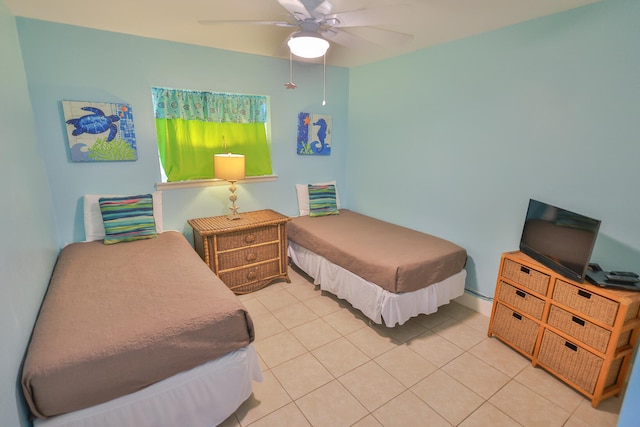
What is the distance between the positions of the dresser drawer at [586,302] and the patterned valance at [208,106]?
293cm

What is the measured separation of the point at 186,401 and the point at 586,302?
218 cm

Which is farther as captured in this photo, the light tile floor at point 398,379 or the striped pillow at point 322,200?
the striped pillow at point 322,200

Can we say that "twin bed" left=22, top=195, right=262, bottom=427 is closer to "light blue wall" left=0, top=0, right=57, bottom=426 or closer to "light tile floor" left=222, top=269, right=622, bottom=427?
"light blue wall" left=0, top=0, right=57, bottom=426

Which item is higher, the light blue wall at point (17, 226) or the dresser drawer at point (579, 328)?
the light blue wall at point (17, 226)

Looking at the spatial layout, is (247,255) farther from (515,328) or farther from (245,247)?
(515,328)

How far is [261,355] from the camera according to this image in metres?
2.06

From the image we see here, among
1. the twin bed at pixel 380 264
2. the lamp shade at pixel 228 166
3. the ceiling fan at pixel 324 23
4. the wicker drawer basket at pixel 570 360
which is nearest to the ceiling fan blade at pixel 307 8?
the ceiling fan at pixel 324 23

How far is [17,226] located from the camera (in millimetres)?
1400

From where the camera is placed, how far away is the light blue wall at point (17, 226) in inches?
42.2

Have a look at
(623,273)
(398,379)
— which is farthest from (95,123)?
(623,273)

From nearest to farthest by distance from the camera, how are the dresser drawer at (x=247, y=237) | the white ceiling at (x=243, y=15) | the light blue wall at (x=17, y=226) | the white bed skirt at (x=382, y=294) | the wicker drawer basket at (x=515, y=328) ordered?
the light blue wall at (x=17, y=226), the white ceiling at (x=243, y=15), the wicker drawer basket at (x=515, y=328), the white bed skirt at (x=382, y=294), the dresser drawer at (x=247, y=237)

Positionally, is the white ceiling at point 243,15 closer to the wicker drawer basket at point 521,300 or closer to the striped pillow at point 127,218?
the striped pillow at point 127,218

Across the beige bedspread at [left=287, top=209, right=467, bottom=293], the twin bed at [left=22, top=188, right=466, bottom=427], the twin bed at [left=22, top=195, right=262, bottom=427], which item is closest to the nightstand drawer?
the beige bedspread at [left=287, top=209, right=467, bottom=293]

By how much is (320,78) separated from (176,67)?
1528mm
